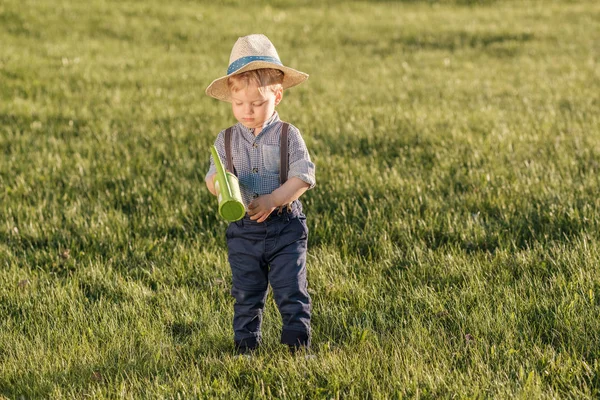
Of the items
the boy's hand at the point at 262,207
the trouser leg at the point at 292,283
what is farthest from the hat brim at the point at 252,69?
the trouser leg at the point at 292,283

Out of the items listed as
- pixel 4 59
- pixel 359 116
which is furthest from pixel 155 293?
pixel 4 59

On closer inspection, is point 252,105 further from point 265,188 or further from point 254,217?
point 254,217

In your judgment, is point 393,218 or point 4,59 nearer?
point 393,218

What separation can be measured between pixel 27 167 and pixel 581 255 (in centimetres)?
538

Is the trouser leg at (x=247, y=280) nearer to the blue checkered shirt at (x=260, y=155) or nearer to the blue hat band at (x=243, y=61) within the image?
the blue checkered shirt at (x=260, y=155)

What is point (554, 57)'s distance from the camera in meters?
14.7

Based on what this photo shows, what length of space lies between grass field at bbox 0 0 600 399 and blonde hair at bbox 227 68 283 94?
147cm

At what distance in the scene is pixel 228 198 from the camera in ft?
11.1

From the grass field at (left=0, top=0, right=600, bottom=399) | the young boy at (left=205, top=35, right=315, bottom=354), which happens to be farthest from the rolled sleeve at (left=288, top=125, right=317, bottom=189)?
the grass field at (left=0, top=0, right=600, bottom=399)

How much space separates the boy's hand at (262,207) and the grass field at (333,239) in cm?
79

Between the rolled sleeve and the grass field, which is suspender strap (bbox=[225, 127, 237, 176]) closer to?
the rolled sleeve

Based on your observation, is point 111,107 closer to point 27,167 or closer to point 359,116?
point 27,167

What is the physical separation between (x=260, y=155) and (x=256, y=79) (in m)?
0.43

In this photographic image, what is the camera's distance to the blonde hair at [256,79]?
3.70m
